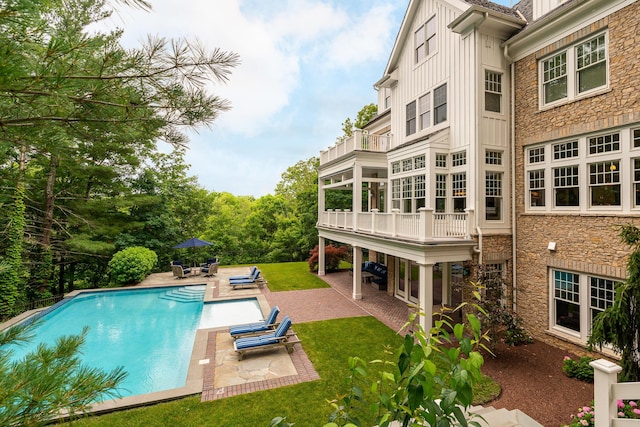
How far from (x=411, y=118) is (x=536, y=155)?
535cm

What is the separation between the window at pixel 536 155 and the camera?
9422 mm

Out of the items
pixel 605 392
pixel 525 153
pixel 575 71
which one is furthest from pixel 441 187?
pixel 605 392

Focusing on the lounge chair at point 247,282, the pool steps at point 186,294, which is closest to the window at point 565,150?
the lounge chair at point 247,282

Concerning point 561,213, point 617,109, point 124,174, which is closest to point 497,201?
point 561,213

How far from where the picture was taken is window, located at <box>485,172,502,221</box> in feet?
33.5

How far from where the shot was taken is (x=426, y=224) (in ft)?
30.5

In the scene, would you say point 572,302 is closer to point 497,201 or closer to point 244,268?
point 497,201

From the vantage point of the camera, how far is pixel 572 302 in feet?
27.9

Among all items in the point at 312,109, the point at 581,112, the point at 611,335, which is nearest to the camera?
the point at 611,335

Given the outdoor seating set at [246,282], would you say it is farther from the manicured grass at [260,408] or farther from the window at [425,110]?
the window at [425,110]

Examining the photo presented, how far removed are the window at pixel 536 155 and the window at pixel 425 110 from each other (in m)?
3.87

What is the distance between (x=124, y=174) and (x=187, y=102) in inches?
806

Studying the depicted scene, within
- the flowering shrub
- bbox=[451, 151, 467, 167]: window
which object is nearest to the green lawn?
the flowering shrub

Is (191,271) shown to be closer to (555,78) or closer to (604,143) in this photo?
(555,78)
